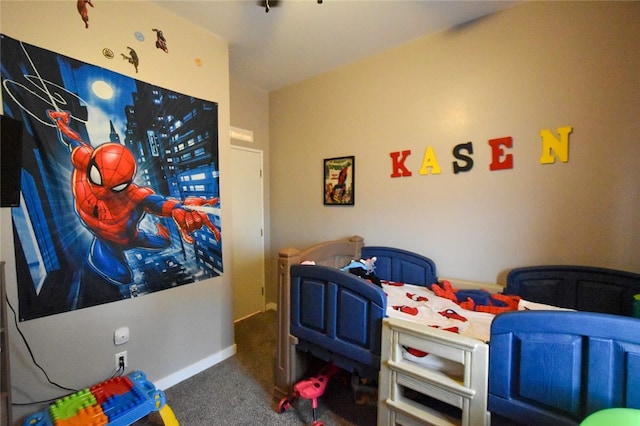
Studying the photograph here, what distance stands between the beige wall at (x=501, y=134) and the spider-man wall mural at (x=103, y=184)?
1342 mm

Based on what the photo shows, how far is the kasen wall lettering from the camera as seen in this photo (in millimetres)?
1728

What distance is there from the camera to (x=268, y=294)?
337 centimetres

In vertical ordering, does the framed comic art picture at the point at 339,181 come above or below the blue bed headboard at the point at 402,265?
above

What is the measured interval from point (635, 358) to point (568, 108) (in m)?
1.50

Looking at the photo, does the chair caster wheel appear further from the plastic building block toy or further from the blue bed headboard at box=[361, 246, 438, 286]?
the blue bed headboard at box=[361, 246, 438, 286]

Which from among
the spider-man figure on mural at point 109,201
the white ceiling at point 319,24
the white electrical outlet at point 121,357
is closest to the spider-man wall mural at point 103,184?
the spider-man figure on mural at point 109,201

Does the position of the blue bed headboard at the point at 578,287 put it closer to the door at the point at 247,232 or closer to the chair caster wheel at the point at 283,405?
the chair caster wheel at the point at 283,405

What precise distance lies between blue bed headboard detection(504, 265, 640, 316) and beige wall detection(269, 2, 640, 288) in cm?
9

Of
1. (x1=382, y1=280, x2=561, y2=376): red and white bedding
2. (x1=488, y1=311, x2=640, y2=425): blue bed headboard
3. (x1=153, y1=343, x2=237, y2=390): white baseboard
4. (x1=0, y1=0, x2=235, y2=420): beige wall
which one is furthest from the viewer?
(x1=153, y1=343, x2=237, y2=390): white baseboard

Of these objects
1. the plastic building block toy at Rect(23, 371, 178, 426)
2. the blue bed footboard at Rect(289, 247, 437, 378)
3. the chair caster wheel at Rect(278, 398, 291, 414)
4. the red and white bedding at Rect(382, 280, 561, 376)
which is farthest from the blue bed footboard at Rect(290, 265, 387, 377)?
the plastic building block toy at Rect(23, 371, 178, 426)

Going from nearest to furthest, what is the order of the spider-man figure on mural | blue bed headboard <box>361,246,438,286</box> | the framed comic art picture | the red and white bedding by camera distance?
the red and white bedding
the spider-man figure on mural
blue bed headboard <box>361,246,438,286</box>
the framed comic art picture

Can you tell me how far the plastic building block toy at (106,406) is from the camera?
127 cm

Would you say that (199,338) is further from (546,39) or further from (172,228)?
(546,39)

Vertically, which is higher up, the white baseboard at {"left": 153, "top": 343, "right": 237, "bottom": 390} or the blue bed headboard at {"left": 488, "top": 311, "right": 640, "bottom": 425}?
the blue bed headboard at {"left": 488, "top": 311, "right": 640, "bottom": 425}
